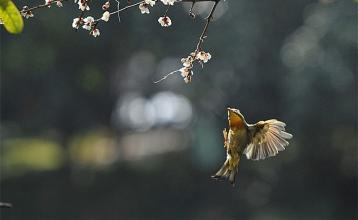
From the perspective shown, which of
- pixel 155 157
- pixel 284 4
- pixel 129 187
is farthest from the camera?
pixel 155 157

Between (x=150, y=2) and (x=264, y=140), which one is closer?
(x=150, y=2)

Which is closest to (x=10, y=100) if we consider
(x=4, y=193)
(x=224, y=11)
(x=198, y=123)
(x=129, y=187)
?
(x=4, y=193)

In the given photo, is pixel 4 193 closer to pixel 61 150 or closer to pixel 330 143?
pixel 61 150

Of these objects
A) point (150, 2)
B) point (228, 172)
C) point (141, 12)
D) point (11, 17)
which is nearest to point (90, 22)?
point (141, 12)

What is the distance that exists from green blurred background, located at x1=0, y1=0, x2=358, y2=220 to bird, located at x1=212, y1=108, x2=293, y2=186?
8716 mm

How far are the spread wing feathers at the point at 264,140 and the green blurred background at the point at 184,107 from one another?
871 cm

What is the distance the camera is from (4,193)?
43.4 feet

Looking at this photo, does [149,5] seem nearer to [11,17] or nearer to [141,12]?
[141,12]

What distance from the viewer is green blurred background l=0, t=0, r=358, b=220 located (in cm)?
1118

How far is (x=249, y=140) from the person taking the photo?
6.70 ft

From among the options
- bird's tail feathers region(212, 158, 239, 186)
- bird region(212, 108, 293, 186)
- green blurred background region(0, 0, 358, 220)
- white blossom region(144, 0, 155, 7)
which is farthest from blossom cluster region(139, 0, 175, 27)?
green blurred background region(0, 0, 358, 220)

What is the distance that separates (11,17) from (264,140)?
96 centimetres

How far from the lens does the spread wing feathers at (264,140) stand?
80.2 inches

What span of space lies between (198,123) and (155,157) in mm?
1695
